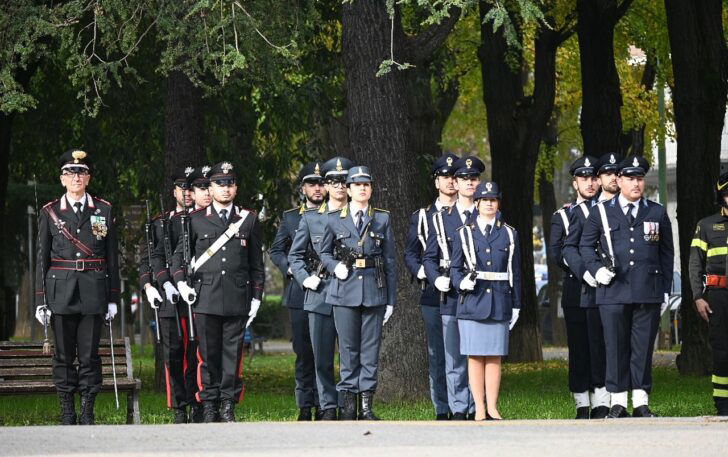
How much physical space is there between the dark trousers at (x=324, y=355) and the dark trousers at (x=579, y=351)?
7.00 feet

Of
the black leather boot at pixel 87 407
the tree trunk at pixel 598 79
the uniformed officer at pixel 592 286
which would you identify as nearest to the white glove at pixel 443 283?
the uniformed officer at pixel 592 286

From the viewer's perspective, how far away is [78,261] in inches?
546

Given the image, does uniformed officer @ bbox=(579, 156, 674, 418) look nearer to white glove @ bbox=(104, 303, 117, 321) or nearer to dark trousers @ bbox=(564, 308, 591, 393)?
dark trousers @ bbox=(564, 308, 591, 393)

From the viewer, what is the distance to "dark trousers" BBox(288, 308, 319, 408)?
47.2ft

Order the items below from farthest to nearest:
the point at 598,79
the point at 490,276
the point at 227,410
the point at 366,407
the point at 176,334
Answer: the point at 598,79 < the point at 176,334 < the point at 227,410 < the point at 490,276 < the point at 366,407

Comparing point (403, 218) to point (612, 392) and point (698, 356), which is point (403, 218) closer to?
point (612, 392)

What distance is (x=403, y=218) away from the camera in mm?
16969

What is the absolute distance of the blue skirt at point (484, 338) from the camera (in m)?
13.4

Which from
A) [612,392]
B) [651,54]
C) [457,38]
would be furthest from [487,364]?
[651,54]

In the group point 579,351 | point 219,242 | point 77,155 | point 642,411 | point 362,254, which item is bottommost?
point 642,411

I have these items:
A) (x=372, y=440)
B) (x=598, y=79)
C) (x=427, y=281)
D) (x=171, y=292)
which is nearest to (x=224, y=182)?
(x=171, y=292)

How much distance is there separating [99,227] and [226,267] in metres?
1.10

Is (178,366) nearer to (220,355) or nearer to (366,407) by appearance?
(220,355)

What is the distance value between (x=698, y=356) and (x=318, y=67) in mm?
8366
